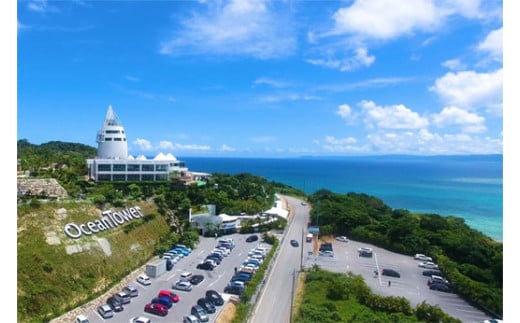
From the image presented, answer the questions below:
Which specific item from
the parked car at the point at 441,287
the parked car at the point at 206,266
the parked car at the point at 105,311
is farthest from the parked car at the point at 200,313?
the parked car at the point at 441,287

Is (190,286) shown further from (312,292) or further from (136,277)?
(312,292)

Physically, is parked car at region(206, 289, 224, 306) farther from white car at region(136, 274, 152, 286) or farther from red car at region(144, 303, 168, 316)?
white car at region(136, 274, 152, 286)

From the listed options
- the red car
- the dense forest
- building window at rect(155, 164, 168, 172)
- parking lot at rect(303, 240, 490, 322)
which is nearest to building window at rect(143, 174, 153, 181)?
building window at rect(155, 164, 168, 172)

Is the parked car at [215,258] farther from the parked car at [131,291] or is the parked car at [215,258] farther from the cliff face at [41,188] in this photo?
the cliff face at [41,188]

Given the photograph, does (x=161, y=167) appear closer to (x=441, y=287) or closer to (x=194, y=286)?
(x=194, y=286)

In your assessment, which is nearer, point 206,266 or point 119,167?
point 206,266

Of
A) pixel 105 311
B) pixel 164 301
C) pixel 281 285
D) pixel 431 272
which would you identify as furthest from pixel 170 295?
pixel 431 272
